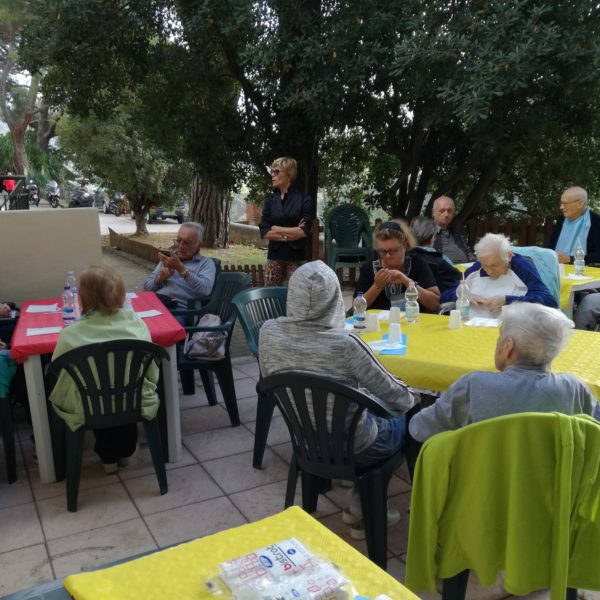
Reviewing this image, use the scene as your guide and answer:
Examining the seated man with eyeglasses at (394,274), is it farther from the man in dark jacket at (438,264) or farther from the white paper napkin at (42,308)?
the white paper napkin at (42,308)

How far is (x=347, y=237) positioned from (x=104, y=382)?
234 inches

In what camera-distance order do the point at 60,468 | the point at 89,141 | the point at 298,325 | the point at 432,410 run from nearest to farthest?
the point at 432,410, the point at 298,325, the point at 60,468, the point at 89,141

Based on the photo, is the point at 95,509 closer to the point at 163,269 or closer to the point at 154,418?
the point at 154,418

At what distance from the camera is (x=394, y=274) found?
3.70 m

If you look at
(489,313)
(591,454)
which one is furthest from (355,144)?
(591,454)

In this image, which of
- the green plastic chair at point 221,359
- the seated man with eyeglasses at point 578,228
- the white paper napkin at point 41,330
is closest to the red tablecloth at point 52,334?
the white paper napkin at point 41,330

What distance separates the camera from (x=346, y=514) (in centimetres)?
293

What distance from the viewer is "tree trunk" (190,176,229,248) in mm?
13788

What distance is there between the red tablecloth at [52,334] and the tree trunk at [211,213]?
31.9 feet

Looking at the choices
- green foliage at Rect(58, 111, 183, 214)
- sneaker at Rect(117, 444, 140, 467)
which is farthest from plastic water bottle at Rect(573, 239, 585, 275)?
green foliage at Rect(58, 111, 183, 214)

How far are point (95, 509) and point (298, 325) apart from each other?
1.52 m

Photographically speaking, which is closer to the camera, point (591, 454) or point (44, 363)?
point (591, 454)

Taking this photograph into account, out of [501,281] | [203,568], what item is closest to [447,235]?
[501,281]

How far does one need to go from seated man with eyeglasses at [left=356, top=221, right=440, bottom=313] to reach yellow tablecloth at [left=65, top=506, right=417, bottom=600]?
2394 mm
